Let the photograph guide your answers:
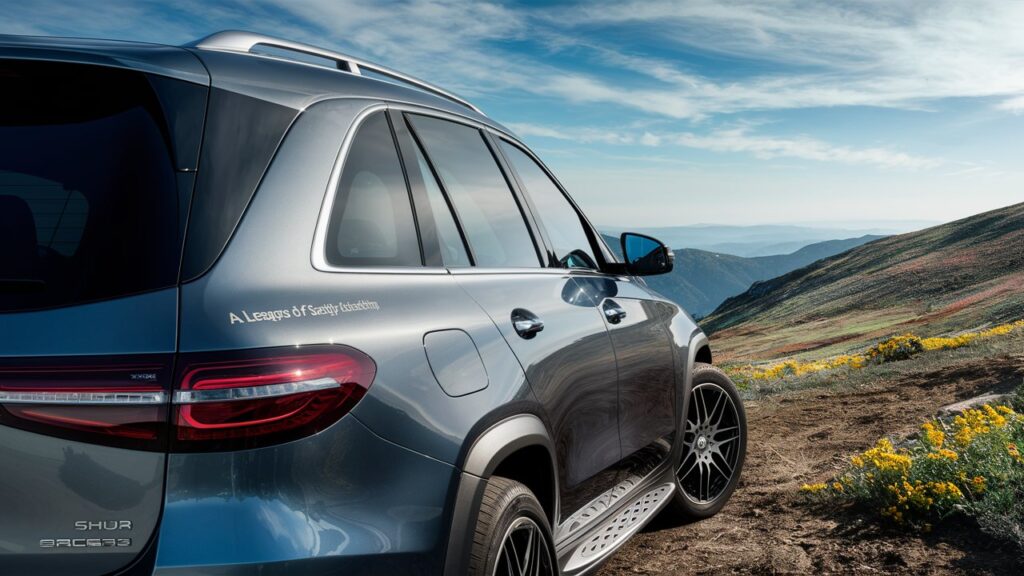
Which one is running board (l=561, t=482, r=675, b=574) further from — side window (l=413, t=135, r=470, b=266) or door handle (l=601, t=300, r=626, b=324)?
side window (l=413, t=135, r=470, b=266)

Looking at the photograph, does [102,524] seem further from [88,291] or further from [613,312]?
[613,312]

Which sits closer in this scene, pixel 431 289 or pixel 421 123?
pixel 431 289

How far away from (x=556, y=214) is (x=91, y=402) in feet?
8.18

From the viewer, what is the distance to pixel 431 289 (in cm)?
246

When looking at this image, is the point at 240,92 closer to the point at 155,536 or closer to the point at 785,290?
the point at 155,536

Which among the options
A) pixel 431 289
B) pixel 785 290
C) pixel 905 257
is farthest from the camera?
pixel 785 290

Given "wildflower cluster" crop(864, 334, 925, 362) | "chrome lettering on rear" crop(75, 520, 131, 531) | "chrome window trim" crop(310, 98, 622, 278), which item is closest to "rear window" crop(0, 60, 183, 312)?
"chrome window trim" crop(310, 98, 622, 278)

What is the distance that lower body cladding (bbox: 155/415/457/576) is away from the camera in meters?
1.75

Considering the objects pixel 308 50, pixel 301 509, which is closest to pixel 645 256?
pixel 308 50

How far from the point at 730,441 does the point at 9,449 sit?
13.9 ft

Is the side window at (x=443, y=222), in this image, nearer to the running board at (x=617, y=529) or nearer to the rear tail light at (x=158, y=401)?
the rear tail light at (x=158, y=401)

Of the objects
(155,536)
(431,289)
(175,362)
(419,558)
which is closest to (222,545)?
(155,536)

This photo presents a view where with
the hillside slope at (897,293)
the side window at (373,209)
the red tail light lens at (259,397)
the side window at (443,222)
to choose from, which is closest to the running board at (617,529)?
the side window at (443,222)

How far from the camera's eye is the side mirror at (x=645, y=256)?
13.8 feet
